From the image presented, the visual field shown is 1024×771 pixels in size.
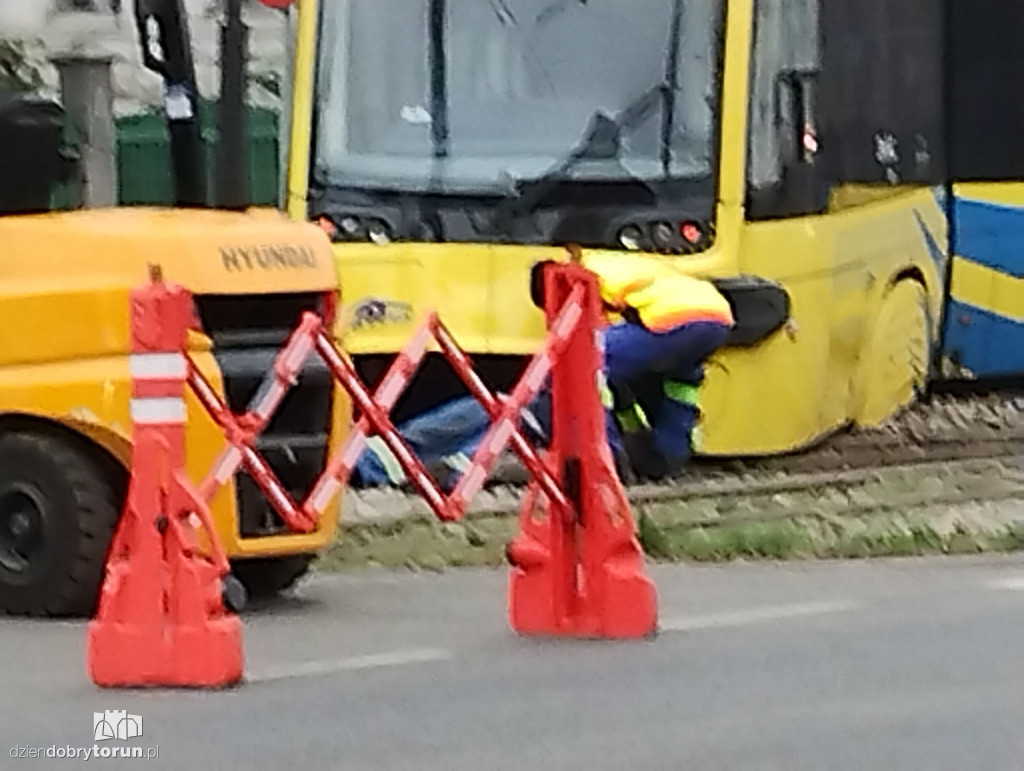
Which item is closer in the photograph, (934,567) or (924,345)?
(934,567)

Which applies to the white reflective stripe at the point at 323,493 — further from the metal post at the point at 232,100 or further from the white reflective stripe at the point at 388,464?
the metal post at the point at 232,100

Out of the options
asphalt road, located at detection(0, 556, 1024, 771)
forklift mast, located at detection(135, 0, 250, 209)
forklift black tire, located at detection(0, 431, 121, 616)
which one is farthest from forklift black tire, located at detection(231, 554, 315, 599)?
forklift mast, located at detection(135, 0, 250, 209)

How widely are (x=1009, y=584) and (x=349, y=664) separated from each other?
316 centimetres

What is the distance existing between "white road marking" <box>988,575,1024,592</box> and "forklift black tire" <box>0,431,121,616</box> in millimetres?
3408

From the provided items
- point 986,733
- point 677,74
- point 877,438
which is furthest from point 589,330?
point 877,438

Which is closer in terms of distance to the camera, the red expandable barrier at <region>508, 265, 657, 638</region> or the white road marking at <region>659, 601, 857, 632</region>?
the red expandable barrier at <region>508, 265, 657, 638</region>

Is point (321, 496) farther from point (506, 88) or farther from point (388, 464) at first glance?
point (506, 88)

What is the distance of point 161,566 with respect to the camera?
32.0ft

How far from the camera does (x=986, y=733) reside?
889cm

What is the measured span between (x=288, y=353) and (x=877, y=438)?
9.01 meters

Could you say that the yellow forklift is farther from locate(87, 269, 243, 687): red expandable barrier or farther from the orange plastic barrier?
locate(87, 269, 243, 687): red expandable barrier

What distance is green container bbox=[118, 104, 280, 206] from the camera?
106ft

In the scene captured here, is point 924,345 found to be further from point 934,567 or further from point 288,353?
point 288,353

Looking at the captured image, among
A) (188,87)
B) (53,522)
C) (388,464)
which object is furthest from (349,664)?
(188,87)
